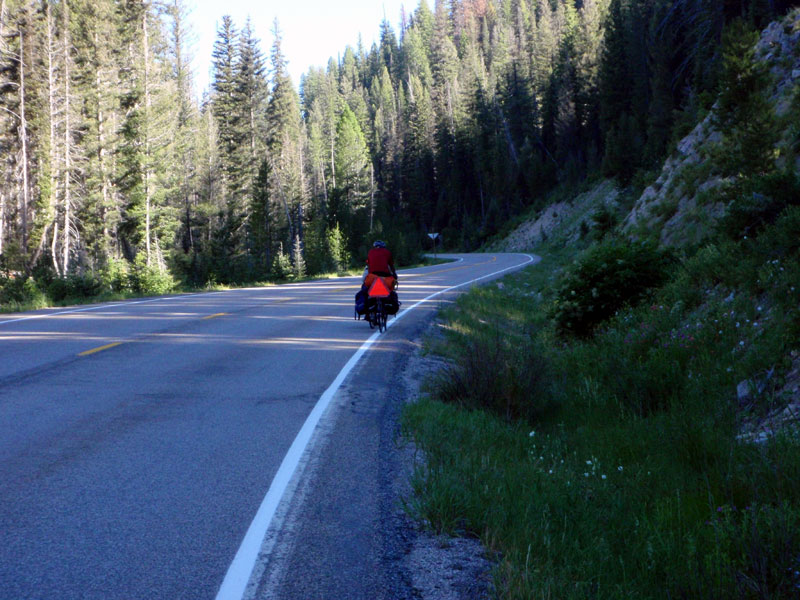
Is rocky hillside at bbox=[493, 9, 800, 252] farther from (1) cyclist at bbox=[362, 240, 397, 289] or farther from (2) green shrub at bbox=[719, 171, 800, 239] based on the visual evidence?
(1) cyclist at bbox=[362, 240, 397, 289]

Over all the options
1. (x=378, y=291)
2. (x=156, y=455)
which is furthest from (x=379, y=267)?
(x=156, y=455)

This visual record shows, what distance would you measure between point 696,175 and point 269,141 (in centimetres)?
4895

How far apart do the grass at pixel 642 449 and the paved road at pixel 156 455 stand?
38.5 inches

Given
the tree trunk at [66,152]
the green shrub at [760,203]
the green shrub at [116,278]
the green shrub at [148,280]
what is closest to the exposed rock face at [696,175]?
the green shrub at [760,203]

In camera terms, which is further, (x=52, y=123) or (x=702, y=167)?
(x=52, y=123)

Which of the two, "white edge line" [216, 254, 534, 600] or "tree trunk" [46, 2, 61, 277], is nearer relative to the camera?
"white edge line" [216, 254, 534, 600]

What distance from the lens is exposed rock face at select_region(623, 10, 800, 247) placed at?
1519 cm

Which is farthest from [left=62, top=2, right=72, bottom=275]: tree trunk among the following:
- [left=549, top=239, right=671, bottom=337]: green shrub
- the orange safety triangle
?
[left=549, top=239, right=671, bottom=337]: green shrub

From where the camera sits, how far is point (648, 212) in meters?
19.2

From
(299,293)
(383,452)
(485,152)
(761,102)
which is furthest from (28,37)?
(485,152)

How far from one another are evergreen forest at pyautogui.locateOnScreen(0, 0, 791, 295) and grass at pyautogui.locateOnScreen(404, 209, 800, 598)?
1111cm

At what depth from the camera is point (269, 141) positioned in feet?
199

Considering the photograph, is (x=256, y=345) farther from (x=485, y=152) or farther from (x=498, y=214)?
(x=485, y=152)

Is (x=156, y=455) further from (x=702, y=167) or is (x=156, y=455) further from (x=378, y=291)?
(x=702, y=167)
